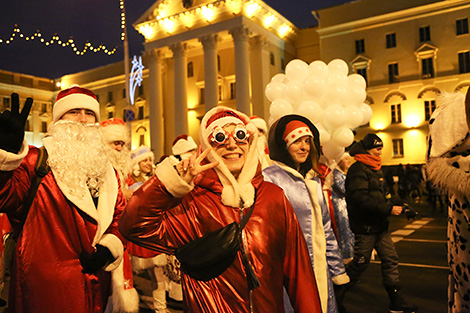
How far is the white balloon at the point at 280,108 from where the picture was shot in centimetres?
651

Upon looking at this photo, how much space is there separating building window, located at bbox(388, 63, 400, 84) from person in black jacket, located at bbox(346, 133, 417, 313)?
32.0 meters

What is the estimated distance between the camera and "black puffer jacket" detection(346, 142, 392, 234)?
4.96 metres

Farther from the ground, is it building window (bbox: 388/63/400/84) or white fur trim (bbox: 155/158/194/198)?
building window (bbox: 388/63/400/84)

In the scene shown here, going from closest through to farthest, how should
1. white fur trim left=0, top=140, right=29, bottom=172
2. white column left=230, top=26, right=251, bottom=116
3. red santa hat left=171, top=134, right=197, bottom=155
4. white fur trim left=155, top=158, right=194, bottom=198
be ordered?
1. white fur trim left=155, top=158, right=194, bottom=198
2. white fur trim left=0, top=140, right=29, bottom=172
3. red santa hat left=171, top=134, right=197, bottom=155
4. white column left=230, top=26, right=251, bottom=116

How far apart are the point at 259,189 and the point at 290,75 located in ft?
16.5

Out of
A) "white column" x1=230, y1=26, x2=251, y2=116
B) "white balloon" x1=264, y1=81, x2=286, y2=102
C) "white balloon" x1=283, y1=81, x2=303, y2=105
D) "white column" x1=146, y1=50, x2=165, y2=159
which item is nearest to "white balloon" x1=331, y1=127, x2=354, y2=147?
"white balloon" x1=283, y1=81, x2=303, y2=105

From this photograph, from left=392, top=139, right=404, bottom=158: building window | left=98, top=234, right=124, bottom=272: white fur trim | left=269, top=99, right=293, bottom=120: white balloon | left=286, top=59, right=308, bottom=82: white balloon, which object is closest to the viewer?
left=98, top=234, right=124, bottom=272: white fur trim

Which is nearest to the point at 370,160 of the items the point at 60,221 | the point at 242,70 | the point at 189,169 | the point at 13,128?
the point at 189,169

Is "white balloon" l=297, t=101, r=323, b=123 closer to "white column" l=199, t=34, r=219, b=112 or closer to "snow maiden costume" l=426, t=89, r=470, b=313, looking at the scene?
"snow maiden costume" l=426, t=89, r=470, b=313

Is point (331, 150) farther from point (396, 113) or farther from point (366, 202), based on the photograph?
point (396, 113)

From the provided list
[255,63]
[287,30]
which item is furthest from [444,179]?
[287,30]

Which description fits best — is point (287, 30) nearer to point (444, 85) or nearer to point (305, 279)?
point (444, 85)

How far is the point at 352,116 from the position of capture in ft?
21.7

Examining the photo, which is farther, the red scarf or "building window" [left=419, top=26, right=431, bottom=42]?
"building window" [left=419, top=26, right=431, bottom=42]
